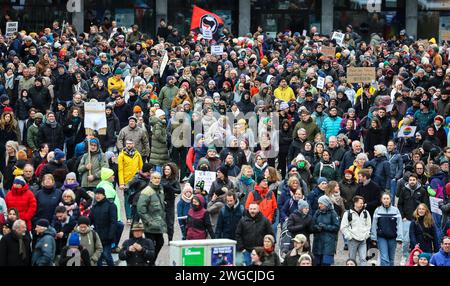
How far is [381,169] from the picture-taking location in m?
22.5

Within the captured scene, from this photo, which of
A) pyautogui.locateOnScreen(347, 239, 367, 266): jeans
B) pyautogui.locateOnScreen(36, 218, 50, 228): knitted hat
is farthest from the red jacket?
pyautogui.locateOnScreen(347, 239, 367, 266): jeans

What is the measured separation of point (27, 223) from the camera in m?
19.4

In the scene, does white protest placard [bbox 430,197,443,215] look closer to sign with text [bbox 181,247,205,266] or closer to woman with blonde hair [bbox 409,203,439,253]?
woman with blonde hair [bbox 409,203,439,253]

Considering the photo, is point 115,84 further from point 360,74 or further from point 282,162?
point 282,162

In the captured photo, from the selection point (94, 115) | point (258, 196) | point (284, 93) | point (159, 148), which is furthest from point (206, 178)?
point (284, 93)

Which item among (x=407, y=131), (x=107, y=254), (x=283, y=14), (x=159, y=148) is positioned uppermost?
(x=283, y=14)

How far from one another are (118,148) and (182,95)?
3900mm

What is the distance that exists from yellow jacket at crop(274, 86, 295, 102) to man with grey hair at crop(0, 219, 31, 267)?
1274cm

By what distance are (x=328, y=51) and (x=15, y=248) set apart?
727 inches

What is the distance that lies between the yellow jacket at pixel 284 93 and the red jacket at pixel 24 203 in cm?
1093

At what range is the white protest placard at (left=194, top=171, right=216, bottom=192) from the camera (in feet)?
68.9

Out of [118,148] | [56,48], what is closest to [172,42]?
[56,48]
